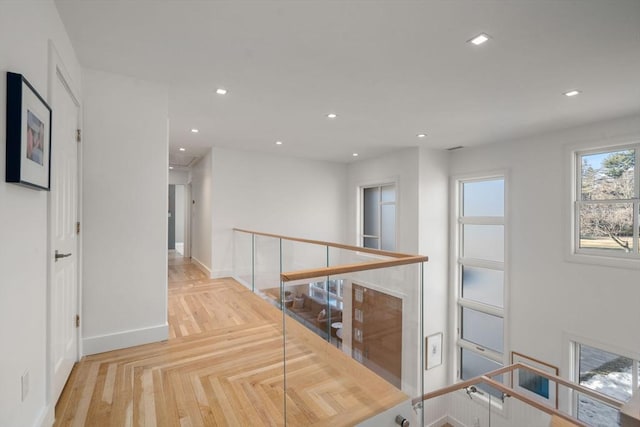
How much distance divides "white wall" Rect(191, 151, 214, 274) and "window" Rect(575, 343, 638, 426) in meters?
6.56

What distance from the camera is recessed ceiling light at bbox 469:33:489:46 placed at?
2.25 meters

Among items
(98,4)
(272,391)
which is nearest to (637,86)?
(272,391)

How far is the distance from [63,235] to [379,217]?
20.5ft

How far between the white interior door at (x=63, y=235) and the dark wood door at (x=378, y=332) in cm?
204

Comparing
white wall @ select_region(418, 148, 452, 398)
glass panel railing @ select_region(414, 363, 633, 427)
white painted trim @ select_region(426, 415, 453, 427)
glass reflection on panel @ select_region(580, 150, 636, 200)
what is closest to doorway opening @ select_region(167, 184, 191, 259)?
white wall @ select_region(418, 148, 452, 398)

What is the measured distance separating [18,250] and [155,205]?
1617 millimetres

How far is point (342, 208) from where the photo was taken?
8.05 meters

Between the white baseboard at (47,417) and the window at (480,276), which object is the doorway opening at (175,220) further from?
the window at (480,276)

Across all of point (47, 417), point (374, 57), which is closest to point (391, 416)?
point (47, 417)

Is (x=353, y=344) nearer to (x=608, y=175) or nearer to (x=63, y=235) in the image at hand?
(x=63, y=235)

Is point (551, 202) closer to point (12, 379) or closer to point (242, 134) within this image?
point (242, 134)

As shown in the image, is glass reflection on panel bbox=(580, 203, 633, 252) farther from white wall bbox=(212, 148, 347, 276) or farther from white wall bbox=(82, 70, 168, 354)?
white wall bbox=(82, 70, 168, 354)

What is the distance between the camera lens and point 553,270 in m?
4.73

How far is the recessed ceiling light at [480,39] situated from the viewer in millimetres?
2249
